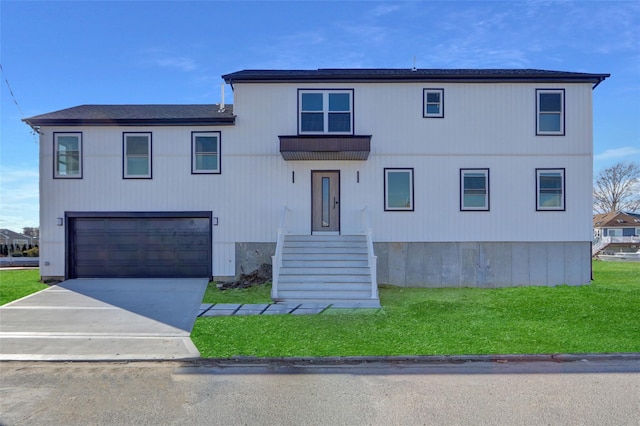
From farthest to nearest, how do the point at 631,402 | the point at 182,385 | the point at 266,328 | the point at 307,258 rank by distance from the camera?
the point at 307,258 < the point at 266,328 < the point at 182,385 < the point at 631,402

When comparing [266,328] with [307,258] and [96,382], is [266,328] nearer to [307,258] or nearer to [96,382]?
[96,382]

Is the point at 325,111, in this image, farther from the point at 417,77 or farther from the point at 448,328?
the point at 448,328

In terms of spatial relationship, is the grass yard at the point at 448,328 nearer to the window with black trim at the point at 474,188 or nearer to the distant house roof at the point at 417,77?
the window with black trim at the point at 474,188

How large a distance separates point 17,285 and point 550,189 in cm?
1672

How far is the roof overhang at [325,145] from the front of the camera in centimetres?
1292

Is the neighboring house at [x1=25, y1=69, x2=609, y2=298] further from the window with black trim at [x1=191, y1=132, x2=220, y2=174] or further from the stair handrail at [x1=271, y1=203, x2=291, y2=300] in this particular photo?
the stair handrail at [x1=271, y1=203, x2=291, y2=300]

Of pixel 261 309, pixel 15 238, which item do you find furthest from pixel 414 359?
pixel 15 238

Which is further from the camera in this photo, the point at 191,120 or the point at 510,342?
the point at 191,120

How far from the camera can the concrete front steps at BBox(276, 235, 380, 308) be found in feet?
34.9

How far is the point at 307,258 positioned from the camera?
12203 mm

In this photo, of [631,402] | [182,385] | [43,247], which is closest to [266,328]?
[182,385]

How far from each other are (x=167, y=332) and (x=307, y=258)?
4.90m

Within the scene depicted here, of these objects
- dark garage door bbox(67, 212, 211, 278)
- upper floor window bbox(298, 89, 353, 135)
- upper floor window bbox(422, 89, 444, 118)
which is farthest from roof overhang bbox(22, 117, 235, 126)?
upper floor window bbox(422, 89, 444, 118)

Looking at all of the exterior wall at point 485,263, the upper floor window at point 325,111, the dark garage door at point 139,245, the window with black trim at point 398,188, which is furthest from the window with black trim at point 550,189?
the dark garage door at point 139,245
